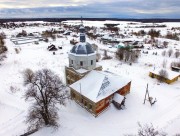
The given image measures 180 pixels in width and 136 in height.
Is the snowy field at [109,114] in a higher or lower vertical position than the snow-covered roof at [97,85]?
lower

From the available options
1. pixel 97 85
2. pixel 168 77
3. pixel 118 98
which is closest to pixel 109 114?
pixel 118 98

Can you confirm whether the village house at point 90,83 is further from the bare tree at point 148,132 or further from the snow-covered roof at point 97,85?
the bare tree at point 148,132

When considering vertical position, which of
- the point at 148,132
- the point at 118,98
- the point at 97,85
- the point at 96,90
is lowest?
the point at 148,132


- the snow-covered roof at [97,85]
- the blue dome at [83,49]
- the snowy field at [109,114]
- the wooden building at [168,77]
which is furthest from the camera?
the wooden building at [168,77]

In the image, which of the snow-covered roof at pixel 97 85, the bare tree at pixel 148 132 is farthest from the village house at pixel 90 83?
the bare tree at pixel 148 132

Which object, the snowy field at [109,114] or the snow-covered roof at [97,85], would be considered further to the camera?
the snow-covered roof at [97,85]

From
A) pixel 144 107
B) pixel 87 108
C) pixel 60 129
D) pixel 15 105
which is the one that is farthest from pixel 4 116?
pixel 144 107

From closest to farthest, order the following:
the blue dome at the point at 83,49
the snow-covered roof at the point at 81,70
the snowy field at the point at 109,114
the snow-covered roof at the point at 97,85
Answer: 1. the snowy field at the point at 109,114
2. the snow-covered roof at the point at 97,85
3. the snow-covered roof at the point at 81,70
4. the blue dome at the point at 83,49

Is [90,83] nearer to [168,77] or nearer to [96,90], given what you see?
[96,90]
